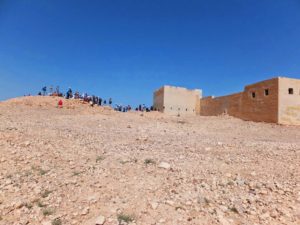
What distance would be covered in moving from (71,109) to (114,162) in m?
14.6

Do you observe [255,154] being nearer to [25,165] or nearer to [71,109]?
[25,165]

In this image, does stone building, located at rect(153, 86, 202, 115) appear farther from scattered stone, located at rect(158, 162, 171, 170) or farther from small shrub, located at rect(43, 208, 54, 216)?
small shrub, located at rect(43, 208, 54, 216)

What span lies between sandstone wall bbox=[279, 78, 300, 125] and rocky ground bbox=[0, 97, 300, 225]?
11.3 meters

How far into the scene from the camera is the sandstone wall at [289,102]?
18.9 m

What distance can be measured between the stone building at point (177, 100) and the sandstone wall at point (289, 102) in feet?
41.2

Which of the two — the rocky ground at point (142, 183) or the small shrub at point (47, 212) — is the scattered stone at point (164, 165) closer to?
the rocky ground at point (142, 183)

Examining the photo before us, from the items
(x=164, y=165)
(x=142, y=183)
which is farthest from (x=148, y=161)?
(x=142, y=183)

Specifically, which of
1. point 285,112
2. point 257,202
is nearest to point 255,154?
point 257,202

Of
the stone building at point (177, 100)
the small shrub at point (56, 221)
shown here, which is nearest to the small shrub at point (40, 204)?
the small shrub at point (56, 221)

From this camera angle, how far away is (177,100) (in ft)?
98.5

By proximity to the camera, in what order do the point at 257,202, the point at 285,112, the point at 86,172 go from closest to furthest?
the point at 257,202
the point at 86,172
the point at 285,112

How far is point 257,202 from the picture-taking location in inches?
191

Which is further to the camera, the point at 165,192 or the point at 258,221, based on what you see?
the point at 165,192

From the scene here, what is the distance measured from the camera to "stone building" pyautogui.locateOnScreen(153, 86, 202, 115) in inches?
1156
